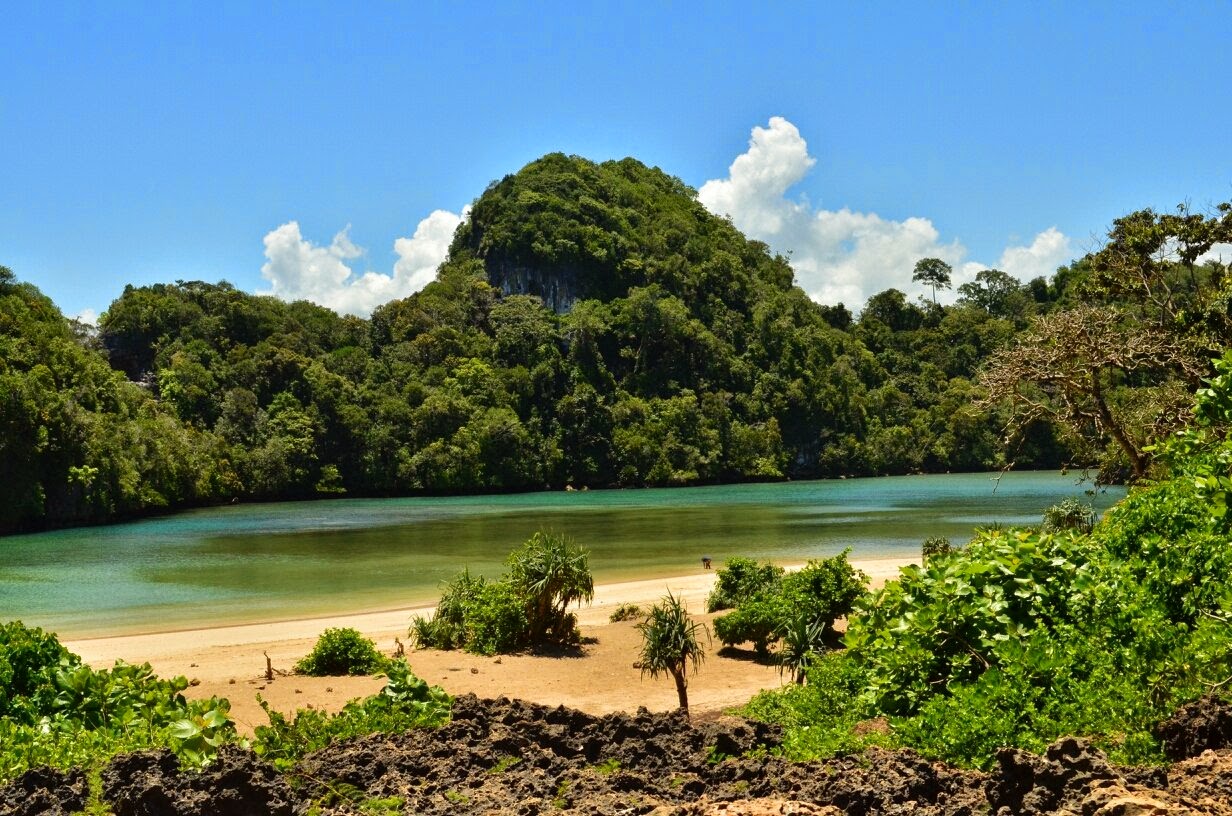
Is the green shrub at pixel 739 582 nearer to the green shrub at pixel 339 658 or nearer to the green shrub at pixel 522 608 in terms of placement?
the green shrub at pixel 522 608

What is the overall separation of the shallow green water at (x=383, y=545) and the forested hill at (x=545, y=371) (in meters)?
11.5

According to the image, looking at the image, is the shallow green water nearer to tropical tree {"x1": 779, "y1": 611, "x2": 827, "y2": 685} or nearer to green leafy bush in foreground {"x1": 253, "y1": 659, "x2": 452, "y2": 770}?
tropical tree {"x1": 779, "y1": 611, "x2": 827, "y2": 685}

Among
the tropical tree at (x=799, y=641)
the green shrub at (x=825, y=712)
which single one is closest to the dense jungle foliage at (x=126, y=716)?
the green shrub at (x=825, y=712)

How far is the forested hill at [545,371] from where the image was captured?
245ft

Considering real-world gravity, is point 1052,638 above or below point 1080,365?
below

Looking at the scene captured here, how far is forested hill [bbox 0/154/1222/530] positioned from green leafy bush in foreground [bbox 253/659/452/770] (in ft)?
172

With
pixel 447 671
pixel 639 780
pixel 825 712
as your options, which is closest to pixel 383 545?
pixel 447 671

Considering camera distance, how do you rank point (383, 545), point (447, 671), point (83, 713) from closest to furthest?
1. point (83, 713)
2. point (447, 671)
3. point (383, 545)

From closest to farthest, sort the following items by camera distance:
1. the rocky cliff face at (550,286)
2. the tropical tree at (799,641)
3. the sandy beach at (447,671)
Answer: the tropical tree at (799,641)
the sandy beach at (447,671)
the rocky cliff face at (550,286)

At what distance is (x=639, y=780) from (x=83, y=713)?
135 inches

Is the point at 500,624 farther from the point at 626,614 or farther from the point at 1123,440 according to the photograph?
the point at 1123,440

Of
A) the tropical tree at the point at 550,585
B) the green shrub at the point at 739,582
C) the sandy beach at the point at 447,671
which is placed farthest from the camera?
the green shrub at the point at 739,582

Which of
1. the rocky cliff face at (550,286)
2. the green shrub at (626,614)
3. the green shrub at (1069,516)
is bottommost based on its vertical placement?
the green shrub at (626,614)

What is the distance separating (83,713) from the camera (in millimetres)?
5457
